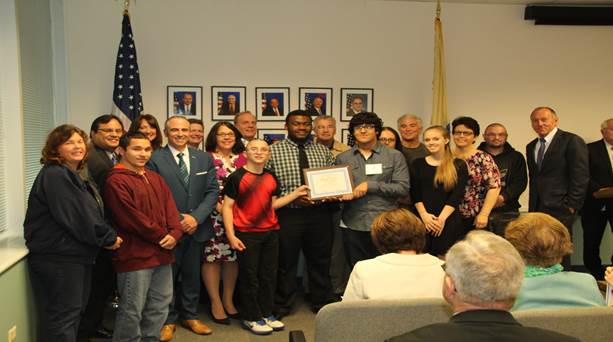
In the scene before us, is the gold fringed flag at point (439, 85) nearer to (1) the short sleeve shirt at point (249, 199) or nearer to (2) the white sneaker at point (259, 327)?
(1) the short sleeve shirt at point (249, 199)

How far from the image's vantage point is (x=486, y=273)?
4.77 ft

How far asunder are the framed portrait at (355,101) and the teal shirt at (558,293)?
164 inches

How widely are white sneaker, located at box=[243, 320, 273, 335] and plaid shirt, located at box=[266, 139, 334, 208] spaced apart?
0.93m

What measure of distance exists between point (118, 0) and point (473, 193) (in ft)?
13.5

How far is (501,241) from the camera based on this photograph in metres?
1.54

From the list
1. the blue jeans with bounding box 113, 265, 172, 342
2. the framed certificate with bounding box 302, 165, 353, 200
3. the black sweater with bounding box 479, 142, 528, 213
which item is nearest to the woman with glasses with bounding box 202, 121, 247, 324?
the framed certificate with bounding box 302, 165, 353, 200

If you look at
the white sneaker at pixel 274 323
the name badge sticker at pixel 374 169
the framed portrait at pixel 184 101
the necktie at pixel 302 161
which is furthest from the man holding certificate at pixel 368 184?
the framed portrait at pixel 184 101

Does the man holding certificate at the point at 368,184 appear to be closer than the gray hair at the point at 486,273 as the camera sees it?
No

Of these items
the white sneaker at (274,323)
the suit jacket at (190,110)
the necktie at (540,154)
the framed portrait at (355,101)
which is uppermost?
the framed portrait at (355,101)

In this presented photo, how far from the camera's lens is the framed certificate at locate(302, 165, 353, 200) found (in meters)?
3.91

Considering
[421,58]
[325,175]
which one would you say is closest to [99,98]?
[325,175]

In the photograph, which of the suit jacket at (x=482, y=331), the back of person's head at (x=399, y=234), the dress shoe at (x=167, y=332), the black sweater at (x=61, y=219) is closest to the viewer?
the suit jacket at (x=482, y=331)

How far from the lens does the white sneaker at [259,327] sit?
3852 mm

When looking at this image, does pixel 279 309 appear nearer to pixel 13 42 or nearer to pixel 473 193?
pixel 473 193
